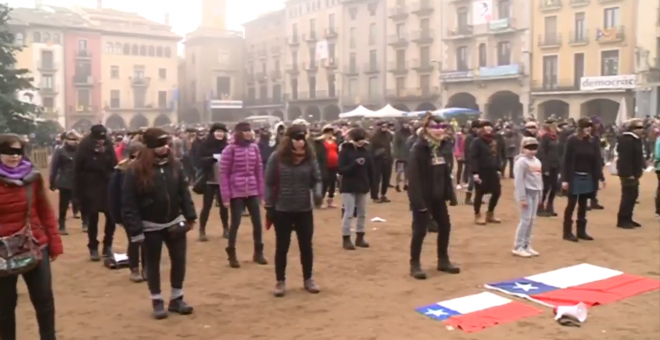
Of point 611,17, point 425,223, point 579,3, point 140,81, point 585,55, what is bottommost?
point 425,223

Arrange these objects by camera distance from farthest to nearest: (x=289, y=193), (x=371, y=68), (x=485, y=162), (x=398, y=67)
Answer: (x=371, y=68)
(x=398, y=67)
(x=485, y=162)
(x=289, y=193)

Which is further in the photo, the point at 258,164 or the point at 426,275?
the point at 258,164

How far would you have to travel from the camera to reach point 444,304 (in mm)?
6332

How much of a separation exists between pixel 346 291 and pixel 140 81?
58.3m

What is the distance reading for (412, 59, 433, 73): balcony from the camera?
155 feet

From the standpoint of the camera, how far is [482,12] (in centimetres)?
4316

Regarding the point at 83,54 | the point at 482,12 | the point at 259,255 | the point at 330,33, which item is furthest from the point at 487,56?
the point at 259,255

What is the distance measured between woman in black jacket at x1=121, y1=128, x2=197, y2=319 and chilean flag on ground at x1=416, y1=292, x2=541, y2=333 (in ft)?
7.57

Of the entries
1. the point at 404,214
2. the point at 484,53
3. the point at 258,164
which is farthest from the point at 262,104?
the point at 258,164

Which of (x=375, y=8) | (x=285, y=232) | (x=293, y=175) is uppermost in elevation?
(x=375, y=8)

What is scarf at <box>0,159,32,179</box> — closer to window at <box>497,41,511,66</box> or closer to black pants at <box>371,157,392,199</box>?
black pants at <box>371,157,392,199</box>

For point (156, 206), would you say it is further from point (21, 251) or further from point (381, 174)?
point (381, 174)

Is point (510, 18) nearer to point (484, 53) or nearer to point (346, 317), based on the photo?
point (484, 53)

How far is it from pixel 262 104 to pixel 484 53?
27.3 meters
